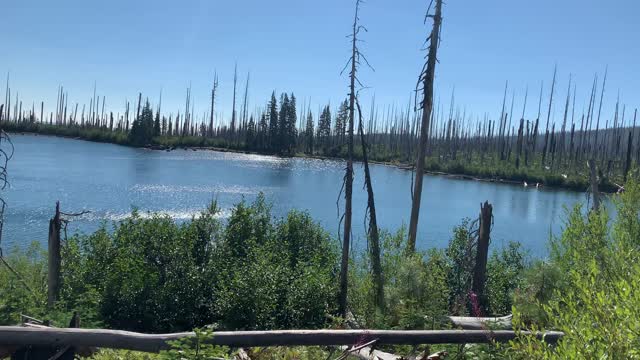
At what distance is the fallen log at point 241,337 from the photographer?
4977mm

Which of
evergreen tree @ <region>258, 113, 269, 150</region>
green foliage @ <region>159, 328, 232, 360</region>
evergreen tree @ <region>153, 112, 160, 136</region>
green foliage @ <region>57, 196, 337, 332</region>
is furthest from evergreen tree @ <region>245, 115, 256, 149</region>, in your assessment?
green foliage @ <region>159, 328, 232, 360</region>

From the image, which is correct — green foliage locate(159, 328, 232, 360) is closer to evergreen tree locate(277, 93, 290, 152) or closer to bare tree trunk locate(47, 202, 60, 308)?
bare tree trunk locate(47, 202, 60, 308)

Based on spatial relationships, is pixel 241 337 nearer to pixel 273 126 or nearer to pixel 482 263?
pixel 482 263

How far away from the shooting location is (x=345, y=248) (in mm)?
11875

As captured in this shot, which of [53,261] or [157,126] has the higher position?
[157,126]

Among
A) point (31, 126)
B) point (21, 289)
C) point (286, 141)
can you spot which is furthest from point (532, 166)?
point (31, 126)

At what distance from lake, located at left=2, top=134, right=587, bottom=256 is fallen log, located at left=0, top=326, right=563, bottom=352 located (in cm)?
951

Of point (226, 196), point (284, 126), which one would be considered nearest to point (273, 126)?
point (284, 126)

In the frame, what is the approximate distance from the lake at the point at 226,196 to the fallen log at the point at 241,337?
31.2 feet

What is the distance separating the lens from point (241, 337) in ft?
18.1

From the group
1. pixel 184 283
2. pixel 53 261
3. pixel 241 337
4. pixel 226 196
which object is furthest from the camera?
pixel 226 196

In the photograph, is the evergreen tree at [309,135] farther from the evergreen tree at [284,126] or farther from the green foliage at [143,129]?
the green foliage at [143,129]

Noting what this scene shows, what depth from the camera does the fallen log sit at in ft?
16.3

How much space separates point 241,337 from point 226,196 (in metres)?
36.2
